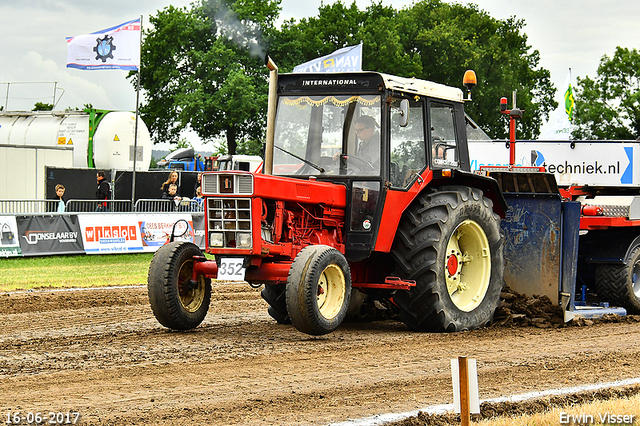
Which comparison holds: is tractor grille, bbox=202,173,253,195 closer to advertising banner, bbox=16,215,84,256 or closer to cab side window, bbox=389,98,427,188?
cab side window, bbox=389,98,427,188

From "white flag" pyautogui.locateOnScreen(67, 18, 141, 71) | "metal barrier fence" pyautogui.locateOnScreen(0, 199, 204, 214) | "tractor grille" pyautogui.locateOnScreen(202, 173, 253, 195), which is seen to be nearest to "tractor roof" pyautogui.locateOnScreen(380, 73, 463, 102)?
"tractor grille" pyautogui.locateOnScreen(202, 173, 253, 195)

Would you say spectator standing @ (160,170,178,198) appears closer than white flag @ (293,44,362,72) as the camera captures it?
Yes

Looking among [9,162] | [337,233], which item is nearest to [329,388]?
[337,233]

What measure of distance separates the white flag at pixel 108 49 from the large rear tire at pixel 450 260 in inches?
494

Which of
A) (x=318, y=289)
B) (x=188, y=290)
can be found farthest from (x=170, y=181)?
(x=318, y=289)

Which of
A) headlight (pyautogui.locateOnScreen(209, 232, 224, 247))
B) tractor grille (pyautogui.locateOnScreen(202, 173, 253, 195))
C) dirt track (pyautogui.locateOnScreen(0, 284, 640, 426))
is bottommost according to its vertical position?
dirt track (pyautogui.locateOnScreen(0, 284, 640, 426))

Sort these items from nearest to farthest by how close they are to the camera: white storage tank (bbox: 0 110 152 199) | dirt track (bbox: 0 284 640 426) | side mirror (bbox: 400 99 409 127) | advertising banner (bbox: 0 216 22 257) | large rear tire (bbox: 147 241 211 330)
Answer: dirt track (bbox: 0 284 640 426)
large rear tire (bbox: 147 241 211 330)
side mirror (bbox: 400 99 409 127)
advertising banner (bbox: 0 216 22 257)
white storage tank (bbox: 0 110 152 199)

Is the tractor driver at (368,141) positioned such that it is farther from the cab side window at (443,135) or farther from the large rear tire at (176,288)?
the large rear tire at (176,288)

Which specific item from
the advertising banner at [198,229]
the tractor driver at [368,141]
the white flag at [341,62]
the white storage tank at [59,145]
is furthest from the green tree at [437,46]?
the tractor driver at [368,141]

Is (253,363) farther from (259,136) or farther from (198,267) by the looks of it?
(259,136)

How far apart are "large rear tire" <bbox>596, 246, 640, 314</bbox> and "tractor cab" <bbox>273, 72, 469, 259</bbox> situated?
3.03m

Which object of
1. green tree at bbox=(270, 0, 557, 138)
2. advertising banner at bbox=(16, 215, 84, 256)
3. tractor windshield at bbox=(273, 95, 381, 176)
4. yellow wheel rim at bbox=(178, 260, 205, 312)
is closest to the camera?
yellow wheel rim at bbox=(178, 260, 205, 312)

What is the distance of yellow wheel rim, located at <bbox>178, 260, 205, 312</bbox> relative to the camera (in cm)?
803

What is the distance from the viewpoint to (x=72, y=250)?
17.0 m
